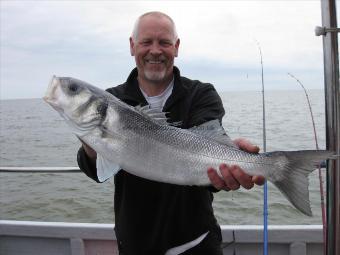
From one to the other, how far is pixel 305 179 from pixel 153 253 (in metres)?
1.35

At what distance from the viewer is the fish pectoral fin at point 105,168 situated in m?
2.61

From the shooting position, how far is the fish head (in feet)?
8.83

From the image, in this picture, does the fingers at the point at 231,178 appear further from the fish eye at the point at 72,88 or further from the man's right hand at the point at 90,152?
the fish eye at the point at 72,88

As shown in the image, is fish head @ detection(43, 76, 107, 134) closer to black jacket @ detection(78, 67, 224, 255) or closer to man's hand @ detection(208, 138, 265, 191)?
black jacket @ detection(78, 67, 224, 255)

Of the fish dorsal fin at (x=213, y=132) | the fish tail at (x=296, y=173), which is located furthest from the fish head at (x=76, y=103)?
the fish tail at (x=296, y=173)

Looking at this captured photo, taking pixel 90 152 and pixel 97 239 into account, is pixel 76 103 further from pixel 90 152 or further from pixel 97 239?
pixel 97 239

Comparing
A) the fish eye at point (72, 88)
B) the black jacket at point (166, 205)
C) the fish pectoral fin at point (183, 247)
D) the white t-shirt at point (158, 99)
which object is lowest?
the fish pectoral fin at point (183, 247)

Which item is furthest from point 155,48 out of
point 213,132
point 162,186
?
point 162,186

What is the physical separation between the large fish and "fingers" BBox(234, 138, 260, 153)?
0.06 m

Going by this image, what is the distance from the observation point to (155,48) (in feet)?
9.91

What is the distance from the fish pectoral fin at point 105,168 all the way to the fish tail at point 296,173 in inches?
44.9

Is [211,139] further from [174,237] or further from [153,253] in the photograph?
[153,253]

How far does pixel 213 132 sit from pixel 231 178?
1.28 ft

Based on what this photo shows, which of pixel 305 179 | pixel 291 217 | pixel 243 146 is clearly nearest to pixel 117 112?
pixel 243 146
